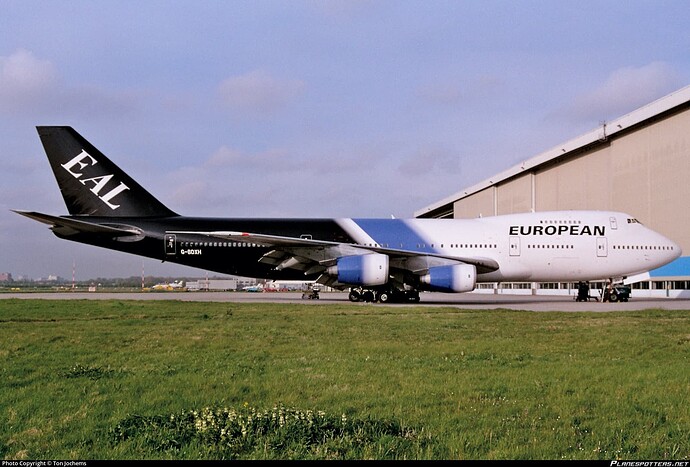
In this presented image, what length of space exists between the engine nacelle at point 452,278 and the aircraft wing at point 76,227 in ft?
40.9

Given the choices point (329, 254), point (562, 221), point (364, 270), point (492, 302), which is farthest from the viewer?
point (492, 302)

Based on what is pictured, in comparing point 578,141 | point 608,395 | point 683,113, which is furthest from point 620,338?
point 578,141

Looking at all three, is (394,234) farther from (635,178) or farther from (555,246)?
(635,178)

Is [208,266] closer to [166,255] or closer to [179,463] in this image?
[166,255]

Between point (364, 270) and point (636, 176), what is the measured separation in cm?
2324

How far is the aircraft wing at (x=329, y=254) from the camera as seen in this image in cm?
2359

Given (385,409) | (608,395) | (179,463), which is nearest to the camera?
(179,463)

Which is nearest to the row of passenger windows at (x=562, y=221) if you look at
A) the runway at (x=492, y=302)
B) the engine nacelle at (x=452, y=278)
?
the runway at (x=492, y=302)

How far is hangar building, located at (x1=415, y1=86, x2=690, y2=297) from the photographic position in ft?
111

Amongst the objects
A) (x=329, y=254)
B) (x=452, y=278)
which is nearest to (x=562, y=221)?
(x=452, y=278)

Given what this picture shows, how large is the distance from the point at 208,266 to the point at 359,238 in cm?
665

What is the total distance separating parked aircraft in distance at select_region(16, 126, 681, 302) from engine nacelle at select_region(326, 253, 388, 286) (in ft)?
4.80

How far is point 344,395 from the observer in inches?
229

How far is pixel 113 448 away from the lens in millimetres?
4109
